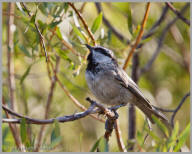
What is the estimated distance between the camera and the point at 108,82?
12.4ft

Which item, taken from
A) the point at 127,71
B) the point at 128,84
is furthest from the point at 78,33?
the point at 127,71

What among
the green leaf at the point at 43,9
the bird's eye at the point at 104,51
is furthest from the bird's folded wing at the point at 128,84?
the green leaf at the point at 43,9

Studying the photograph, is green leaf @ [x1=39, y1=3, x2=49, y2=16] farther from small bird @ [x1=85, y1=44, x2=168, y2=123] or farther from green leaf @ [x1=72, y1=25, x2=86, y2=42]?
small bird @ [x1=85, y1=44, x2=168, y2=123]

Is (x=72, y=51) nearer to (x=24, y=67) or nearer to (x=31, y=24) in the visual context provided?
(x=31, y=24)

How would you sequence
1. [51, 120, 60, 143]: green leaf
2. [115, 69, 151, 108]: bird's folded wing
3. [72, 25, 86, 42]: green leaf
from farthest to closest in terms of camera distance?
[115, 69, 151, 108]: bird's folded wing < [72, 25, 86, 42]: green leaf < [51, 120, 60, 143]: green leaf

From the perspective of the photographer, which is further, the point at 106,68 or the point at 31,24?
the point at 106,68

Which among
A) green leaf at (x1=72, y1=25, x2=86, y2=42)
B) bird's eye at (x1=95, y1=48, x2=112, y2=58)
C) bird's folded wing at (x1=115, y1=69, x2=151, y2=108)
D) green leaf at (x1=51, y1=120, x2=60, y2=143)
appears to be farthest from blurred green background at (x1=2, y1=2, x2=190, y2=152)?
green leaf at (x1=51, y1=120, x2=60, y2=143)

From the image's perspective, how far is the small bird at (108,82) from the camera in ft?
12.3

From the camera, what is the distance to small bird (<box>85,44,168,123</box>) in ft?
12.3

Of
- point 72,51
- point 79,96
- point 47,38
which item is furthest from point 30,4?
point 79,96

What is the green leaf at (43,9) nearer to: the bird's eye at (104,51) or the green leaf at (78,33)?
the green leaf at (78,33)

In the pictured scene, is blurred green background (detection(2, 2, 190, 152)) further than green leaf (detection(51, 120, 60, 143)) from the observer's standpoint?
Yes

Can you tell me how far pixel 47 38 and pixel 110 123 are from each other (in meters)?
1.35

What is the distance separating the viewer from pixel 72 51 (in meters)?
3.97
